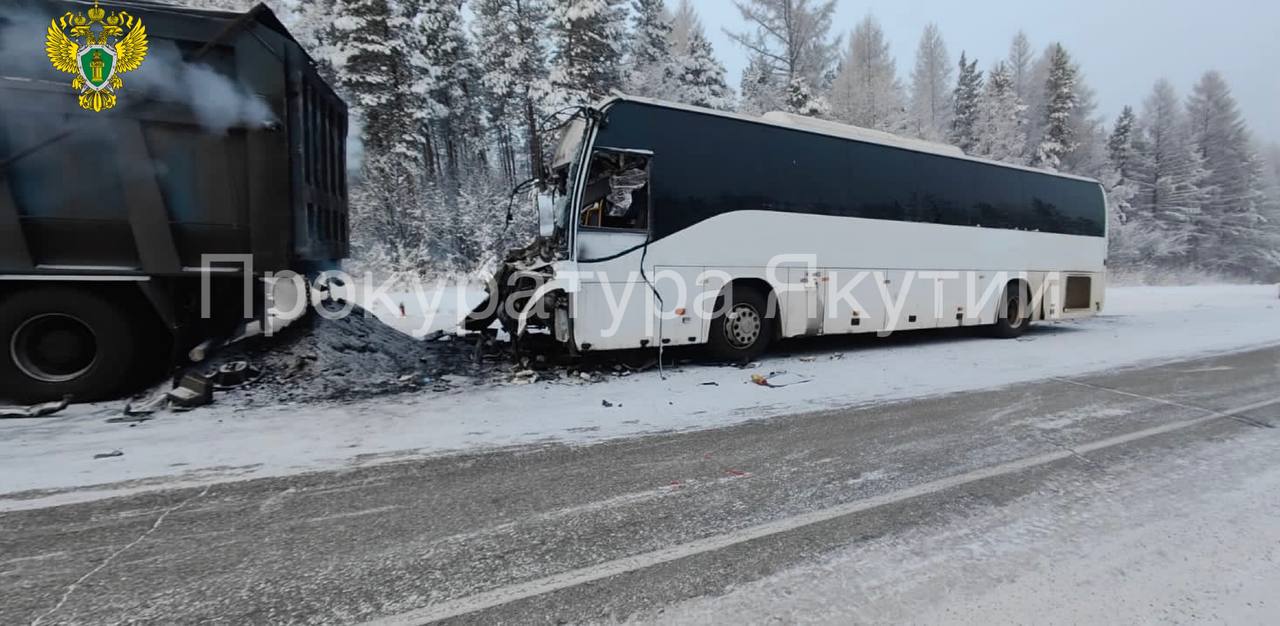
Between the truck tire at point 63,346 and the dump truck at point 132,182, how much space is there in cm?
1

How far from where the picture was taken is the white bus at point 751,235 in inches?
273

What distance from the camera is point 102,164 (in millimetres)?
5152

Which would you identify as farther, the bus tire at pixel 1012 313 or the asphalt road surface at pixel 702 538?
the bus tire at pixel 1012 313

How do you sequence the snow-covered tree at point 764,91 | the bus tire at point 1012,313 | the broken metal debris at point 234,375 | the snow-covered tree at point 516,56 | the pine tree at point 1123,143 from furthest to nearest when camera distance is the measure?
the pine tree at point 1123,143
the snow-covered tree at point 764,91
the snow-covered tree at point 516,56
the bus tire at point 1012,313
the broken metal debris at point 234,375

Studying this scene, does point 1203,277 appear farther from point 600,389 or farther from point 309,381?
point 309,381

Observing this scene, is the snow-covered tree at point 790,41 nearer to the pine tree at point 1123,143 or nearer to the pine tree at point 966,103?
the pine tree at point 966,103

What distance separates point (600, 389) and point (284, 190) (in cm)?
391

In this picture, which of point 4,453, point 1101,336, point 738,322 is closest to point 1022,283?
point 1101,336

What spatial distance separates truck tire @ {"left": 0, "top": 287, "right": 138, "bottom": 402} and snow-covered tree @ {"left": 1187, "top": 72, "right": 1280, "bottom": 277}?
56351 millimetres

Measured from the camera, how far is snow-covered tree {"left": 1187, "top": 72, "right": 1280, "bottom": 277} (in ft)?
132

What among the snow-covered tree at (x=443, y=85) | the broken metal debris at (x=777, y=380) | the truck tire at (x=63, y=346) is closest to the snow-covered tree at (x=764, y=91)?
the snow-covered tree at (x=443, y=85)

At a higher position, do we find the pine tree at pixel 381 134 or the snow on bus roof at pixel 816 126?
the pine tree at pixel 381 134

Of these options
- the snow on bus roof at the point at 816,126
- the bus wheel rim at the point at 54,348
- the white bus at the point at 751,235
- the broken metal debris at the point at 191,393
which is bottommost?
the broken metal debris at the point at 191,393

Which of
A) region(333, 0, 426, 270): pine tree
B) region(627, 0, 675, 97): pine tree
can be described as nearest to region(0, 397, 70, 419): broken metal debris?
region(333, 0, 426, 270): pine tree
